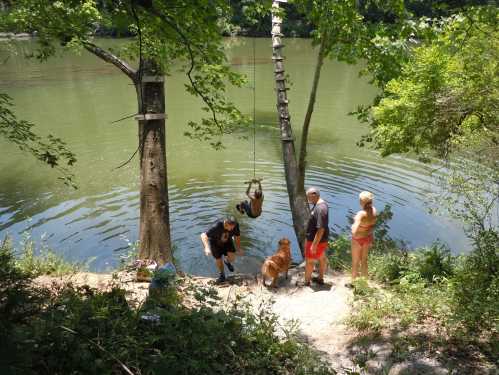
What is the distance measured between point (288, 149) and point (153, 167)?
123 inches

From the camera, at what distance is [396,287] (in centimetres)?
631

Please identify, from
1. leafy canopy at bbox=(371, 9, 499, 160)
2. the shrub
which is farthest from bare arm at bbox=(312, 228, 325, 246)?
leafy canopy at bbox=(371, 9, 499, 160)

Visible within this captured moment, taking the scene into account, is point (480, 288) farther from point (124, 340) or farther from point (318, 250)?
Answer: point (124, 340)

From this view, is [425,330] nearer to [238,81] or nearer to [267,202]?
[238,81]

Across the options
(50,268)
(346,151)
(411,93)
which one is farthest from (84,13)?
(346,151)

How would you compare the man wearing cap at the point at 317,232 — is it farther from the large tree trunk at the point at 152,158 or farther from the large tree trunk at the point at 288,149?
the large tree trunk at the point at 152,158

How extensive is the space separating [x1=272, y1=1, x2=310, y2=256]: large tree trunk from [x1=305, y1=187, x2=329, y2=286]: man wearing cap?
2258 mm

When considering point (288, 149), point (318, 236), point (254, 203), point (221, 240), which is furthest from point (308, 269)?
point (288, 149)

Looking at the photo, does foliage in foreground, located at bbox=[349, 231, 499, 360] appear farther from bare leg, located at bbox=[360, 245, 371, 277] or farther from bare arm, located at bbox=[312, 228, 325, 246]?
bare arm, located at bbox=[312, 228, 325, 246]

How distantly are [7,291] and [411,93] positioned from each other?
8.48m

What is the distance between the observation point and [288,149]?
31.1ft

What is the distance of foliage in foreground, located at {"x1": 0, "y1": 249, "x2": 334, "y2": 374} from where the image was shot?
3.18m

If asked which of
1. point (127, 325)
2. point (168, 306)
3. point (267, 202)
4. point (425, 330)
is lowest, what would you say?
point (267, 202)

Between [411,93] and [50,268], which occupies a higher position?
[411,93]
